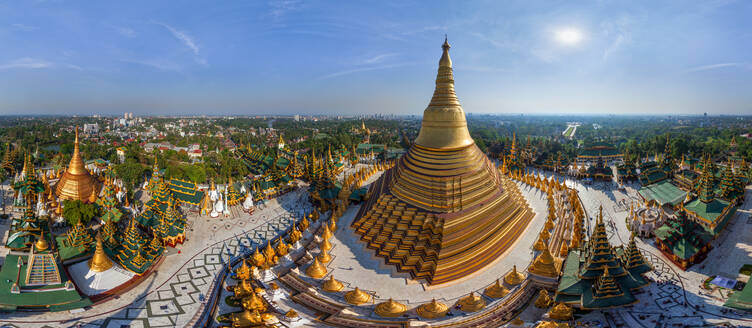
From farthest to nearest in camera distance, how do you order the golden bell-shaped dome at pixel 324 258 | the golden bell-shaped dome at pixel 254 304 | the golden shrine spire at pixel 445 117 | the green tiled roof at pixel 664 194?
the green tiled roof at pixel 664 194
the golden shrine spire at pixel 445 117
the golden bell-shaped dome at pixel 324 258
the golden bell-shaped dome at pixel 254 304

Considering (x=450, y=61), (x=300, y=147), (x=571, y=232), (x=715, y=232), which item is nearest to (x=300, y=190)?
(x=450, y=61)

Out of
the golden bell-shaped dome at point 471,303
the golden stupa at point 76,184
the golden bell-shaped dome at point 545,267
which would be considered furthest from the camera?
the golden stupa at point 76,184

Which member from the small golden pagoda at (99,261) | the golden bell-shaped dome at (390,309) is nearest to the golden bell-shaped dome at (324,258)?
the golden bell-shaped dome at (390,309)

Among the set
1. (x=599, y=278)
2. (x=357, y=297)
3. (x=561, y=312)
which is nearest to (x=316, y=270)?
(x=357, y=297)

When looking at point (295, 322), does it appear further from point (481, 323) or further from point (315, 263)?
point (481, 323)

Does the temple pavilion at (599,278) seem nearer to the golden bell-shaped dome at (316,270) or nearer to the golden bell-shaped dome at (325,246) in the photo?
the golden bell-shaped dome at (316,270)

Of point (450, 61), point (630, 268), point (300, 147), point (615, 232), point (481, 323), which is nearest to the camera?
point (481, 323)
